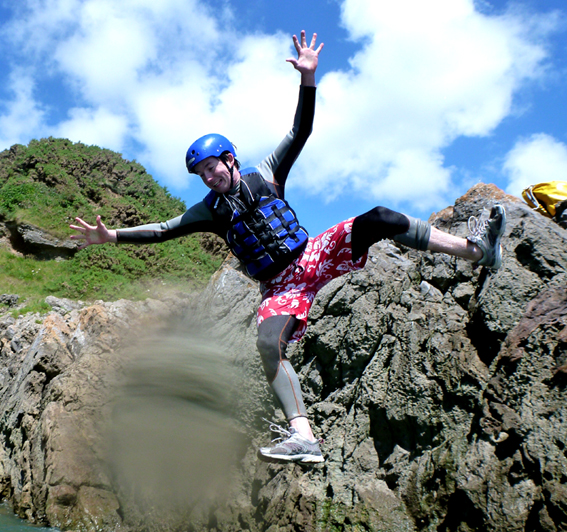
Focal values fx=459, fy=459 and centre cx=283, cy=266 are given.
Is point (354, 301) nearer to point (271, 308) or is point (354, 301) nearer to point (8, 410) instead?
point (271, 308)

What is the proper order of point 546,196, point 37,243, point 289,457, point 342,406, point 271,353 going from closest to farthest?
point 289,457
point 271,353
point 342,406
point 546,196
point 37,243

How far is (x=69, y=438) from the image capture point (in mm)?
5562

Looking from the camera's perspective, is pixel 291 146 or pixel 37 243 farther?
pixel 37 243

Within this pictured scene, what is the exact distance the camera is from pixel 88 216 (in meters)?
14.4

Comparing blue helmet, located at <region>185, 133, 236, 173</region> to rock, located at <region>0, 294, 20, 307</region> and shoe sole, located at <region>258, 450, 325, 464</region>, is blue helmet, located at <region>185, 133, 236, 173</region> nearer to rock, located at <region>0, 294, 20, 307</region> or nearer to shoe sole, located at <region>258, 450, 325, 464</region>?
shoe sole, located at <region>258, 450, 325, 464</region>

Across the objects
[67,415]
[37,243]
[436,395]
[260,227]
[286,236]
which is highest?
[37,243]

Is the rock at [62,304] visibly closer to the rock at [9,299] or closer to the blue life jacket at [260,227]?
the rock at [9,299]

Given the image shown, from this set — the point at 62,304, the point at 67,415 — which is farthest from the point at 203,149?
the point at 62,304

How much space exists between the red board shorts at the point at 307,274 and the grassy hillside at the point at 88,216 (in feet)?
27.5

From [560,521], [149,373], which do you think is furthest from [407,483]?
[149,373]

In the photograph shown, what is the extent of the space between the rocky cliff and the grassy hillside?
4924 mm

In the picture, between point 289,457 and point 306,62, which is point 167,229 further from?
point 289,457

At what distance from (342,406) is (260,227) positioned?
2.19 metres

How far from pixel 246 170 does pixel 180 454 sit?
3.64 m
